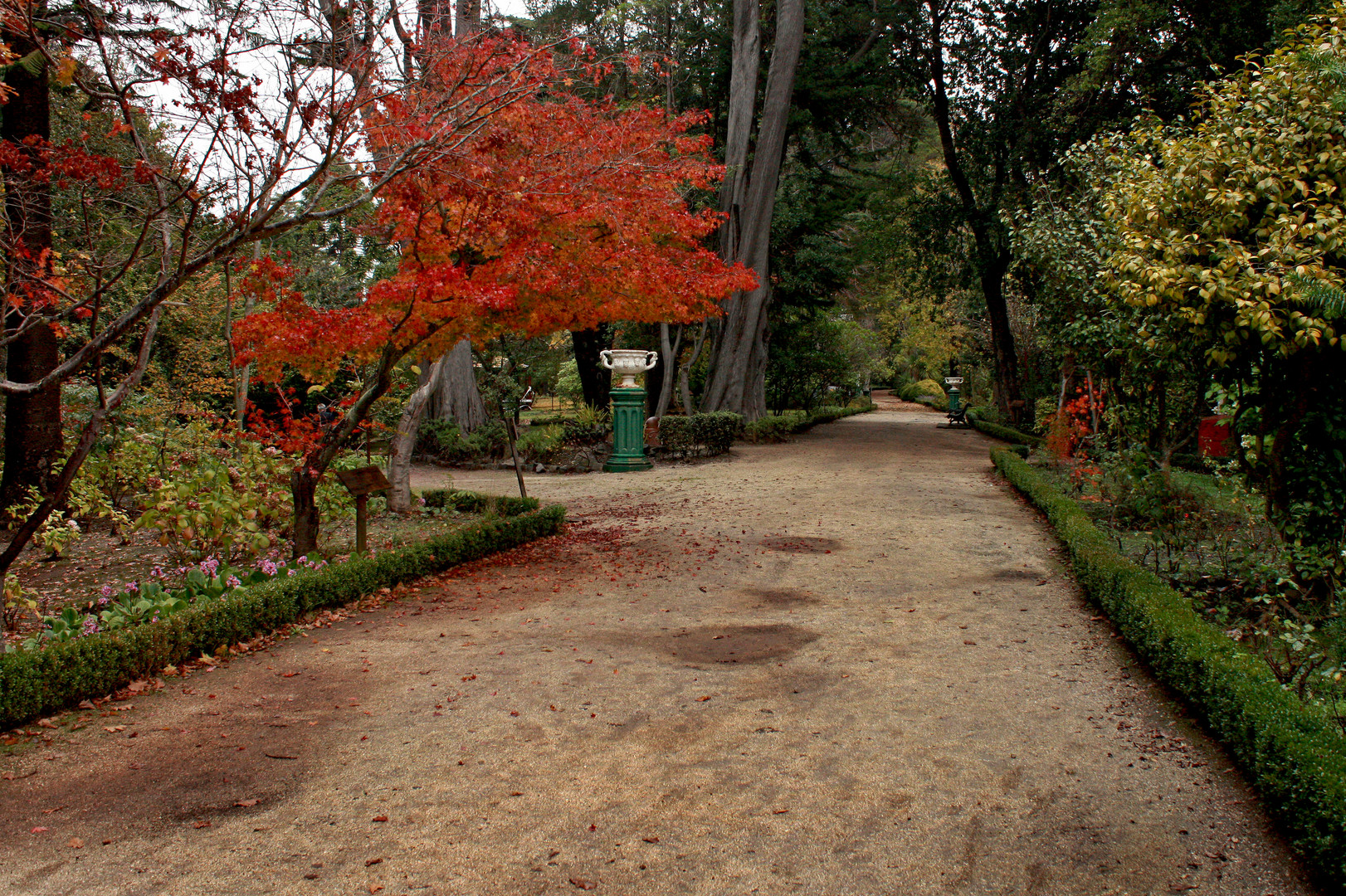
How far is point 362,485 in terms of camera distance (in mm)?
6895

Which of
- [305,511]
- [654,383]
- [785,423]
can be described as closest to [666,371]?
[785,423]

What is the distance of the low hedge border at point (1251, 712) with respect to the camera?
2.70 m

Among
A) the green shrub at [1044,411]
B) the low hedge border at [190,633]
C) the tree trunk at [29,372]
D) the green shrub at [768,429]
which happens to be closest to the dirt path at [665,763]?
the low hedge border at [190,633]

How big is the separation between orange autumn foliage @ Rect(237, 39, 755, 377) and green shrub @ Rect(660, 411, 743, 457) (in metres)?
5.14

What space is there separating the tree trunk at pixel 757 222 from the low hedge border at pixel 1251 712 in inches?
531

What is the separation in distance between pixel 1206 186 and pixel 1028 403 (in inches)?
735

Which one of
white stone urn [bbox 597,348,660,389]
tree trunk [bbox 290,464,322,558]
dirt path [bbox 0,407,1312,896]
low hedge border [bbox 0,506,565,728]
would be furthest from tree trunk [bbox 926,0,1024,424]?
tree trunk [bbox 290,464,322,558]

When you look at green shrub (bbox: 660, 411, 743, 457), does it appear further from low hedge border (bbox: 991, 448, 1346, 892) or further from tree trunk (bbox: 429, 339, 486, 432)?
low hedge border (bbox: 991, 448, 1346, 892)

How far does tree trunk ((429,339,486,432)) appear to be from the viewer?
17672 millimetres

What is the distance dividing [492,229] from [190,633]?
3.69 m

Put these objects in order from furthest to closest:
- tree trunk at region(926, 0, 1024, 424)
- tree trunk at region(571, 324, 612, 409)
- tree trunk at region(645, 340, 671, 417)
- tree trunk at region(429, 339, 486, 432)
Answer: tree trunk at region(645, 340, 671, 417)
tree trunk at region(571, 324, 612, 409)
tree trunk at region(926, 0, 1024, 424)
tree trunk at region(429, 339, 486, 432)

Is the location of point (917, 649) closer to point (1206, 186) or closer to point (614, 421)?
point (1206, 186)

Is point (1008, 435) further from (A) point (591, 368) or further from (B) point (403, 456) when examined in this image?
(B) point (403, 456)

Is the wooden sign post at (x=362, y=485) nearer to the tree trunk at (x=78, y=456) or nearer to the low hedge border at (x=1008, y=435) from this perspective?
the tree trunk at (x=78, y=456)
